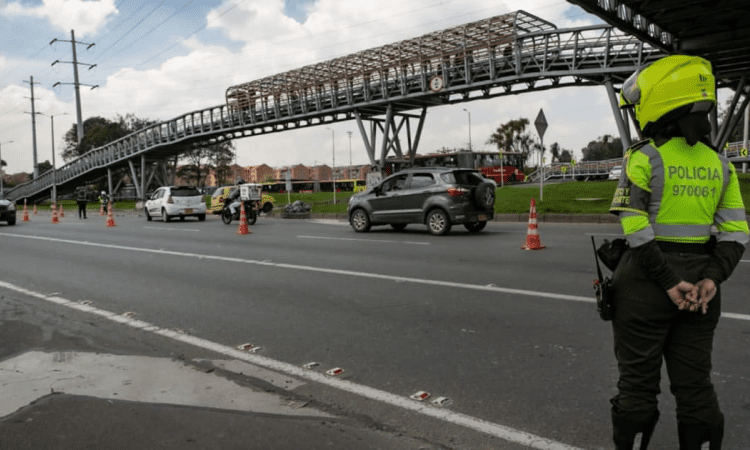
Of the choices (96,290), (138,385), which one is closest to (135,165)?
(96,290)

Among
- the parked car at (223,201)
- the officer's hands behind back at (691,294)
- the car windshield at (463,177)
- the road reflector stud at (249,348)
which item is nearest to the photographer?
the officer's hands behind back at (691,294)

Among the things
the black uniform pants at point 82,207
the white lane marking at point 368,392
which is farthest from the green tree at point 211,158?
the white lane marking at point 368,392

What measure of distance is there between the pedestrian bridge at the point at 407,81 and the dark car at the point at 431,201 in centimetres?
1218

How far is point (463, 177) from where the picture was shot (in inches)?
577

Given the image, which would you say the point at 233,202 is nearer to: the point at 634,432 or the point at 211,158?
the point at 634,432

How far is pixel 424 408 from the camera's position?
11.6ft

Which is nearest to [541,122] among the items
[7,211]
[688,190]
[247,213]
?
[247,213]

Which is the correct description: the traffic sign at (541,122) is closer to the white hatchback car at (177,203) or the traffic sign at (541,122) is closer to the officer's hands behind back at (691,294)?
the white hatchback car at (177,203)

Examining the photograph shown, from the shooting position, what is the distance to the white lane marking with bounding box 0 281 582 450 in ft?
10.2

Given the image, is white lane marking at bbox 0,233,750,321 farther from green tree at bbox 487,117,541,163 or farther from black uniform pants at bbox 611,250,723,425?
green tree at bbox 487,117,541,163

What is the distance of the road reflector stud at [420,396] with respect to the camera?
3.69 meters

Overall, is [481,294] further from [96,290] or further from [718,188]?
[96,290]

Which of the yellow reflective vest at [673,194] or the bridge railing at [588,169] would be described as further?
the bridge railing at [588,169]

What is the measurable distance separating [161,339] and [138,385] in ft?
4.26
